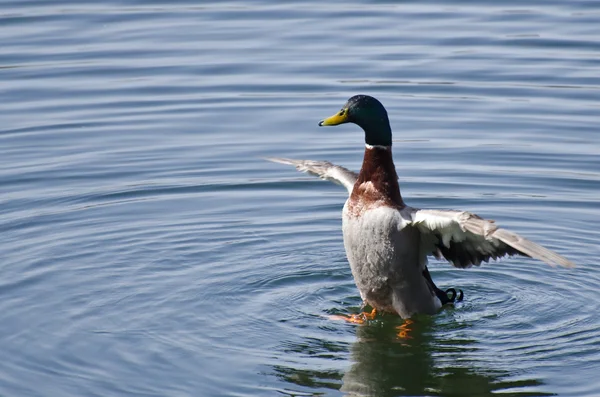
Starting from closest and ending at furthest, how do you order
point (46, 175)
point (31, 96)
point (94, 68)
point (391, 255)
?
point (391, 255) → point (46, 175) → point (31, 96) → point (94, 68)

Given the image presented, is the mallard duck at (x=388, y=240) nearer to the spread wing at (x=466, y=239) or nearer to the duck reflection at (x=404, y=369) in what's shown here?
the spread wing at (x=466, y=239)

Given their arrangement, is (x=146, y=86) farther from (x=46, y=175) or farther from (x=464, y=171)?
(x=464, y=171)

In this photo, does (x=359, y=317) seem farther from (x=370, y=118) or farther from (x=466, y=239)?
(x=370, y=118)

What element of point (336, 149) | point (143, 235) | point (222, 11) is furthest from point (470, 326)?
point (222, 11)

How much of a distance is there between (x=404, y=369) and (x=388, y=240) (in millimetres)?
961

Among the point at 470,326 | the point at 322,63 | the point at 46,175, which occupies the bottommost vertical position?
the point at 470,326

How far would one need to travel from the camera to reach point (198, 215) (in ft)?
36.0

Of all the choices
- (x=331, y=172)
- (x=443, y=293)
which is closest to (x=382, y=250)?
(x=443, y=293)

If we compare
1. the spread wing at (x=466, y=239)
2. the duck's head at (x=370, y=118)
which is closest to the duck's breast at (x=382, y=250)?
the spread wing at (x=466, y=239)

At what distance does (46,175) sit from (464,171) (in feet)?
13.0

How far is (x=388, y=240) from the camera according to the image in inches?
340

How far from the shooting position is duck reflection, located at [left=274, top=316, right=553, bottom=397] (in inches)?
305

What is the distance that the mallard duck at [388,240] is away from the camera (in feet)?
28.2

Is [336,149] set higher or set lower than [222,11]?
lower
